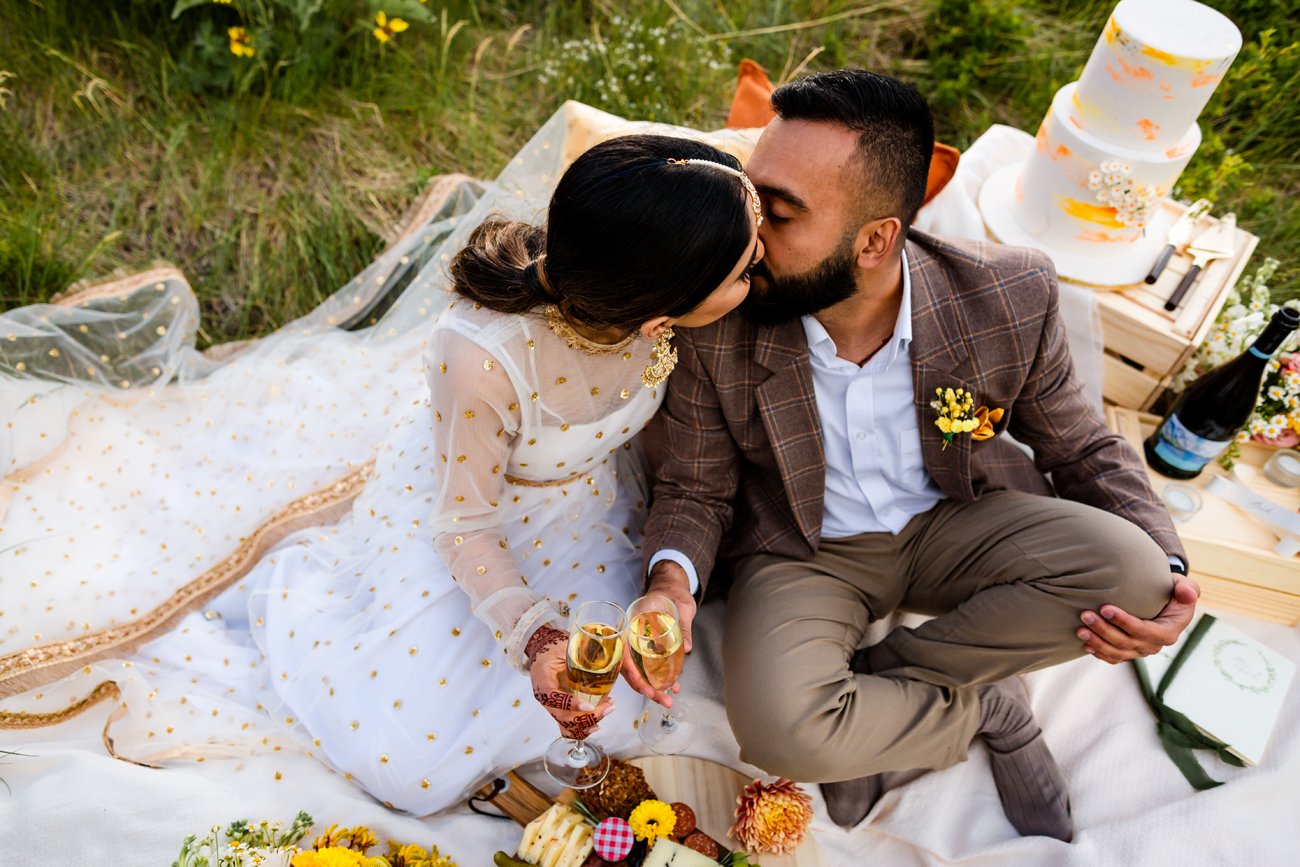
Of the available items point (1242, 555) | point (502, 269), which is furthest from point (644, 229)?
point (1242, 555)

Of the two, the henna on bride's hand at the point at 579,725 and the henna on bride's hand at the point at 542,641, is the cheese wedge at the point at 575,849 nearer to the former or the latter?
the henna on bride's hand at the point at 579,725

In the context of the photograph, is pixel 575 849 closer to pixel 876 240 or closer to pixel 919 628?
pixel 919 628

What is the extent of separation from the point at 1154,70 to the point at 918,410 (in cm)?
132

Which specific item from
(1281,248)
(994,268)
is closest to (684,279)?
(994,268)

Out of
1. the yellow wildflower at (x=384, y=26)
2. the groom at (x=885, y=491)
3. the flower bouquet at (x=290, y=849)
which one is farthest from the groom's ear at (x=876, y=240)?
the yellow wildflower at (x=384, y=26)

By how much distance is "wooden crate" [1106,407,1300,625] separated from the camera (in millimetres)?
2881

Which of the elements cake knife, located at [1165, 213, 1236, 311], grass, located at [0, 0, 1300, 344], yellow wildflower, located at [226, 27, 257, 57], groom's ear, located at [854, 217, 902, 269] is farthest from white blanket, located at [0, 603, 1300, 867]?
yellow wildflower, located at [226, 27, 257, 57]

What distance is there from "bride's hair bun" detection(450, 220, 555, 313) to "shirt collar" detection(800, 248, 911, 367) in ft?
2.49

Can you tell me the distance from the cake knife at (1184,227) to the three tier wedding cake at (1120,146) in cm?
3

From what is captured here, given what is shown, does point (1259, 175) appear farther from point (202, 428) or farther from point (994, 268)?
point (202, 428)

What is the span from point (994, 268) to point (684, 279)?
104 cm

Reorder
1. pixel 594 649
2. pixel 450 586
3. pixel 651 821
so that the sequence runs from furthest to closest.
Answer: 1. pixel 450 586
2. pixel 651 821
3. pixel 594 649

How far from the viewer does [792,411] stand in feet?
7.94

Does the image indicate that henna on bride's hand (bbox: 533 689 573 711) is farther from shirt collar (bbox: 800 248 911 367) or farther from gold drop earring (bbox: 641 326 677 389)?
shirt collar (bbox: 800 248 911 367)
